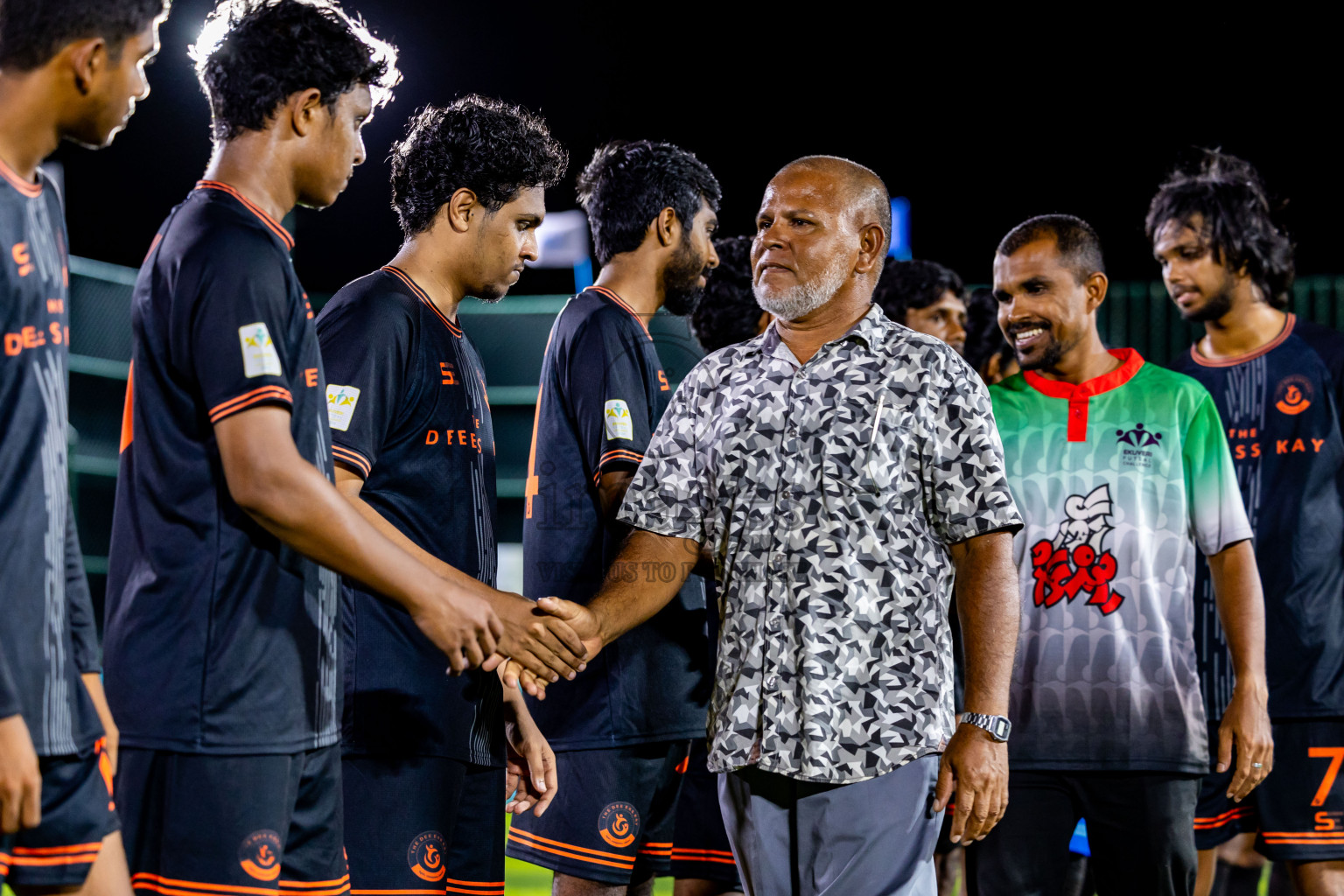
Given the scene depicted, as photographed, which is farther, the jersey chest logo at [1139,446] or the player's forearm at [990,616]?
the jersey chest logo at [1139,446]

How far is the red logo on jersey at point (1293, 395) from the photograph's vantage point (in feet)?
12.4

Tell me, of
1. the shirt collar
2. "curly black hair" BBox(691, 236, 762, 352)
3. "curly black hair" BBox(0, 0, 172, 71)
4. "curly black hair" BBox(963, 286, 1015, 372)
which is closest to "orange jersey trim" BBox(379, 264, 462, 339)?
"curly black hair" BBox(0, 0, 172, 71)

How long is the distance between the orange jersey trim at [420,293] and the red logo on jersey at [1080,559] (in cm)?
153

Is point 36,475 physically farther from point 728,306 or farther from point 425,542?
point 728,306

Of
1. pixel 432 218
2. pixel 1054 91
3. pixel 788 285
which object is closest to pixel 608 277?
pixel 432 218

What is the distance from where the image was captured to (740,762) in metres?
2.45

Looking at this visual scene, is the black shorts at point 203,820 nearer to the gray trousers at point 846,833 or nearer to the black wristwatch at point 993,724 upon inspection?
the gray trousers at point 846,833

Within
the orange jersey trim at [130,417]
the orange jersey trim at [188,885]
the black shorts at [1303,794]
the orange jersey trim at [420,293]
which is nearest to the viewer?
the orange jersey trim at [188,885]

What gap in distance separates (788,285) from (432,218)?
82 centimetres

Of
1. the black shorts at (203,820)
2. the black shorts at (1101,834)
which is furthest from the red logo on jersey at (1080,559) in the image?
the black shorts at (203,820)

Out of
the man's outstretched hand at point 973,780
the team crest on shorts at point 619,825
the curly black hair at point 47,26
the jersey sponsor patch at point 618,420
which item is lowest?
the team crest on shorts at point 619,825

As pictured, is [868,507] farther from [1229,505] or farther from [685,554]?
[1229,505]

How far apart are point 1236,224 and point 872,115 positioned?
6.74 metres

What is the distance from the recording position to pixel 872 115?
34.5ft
